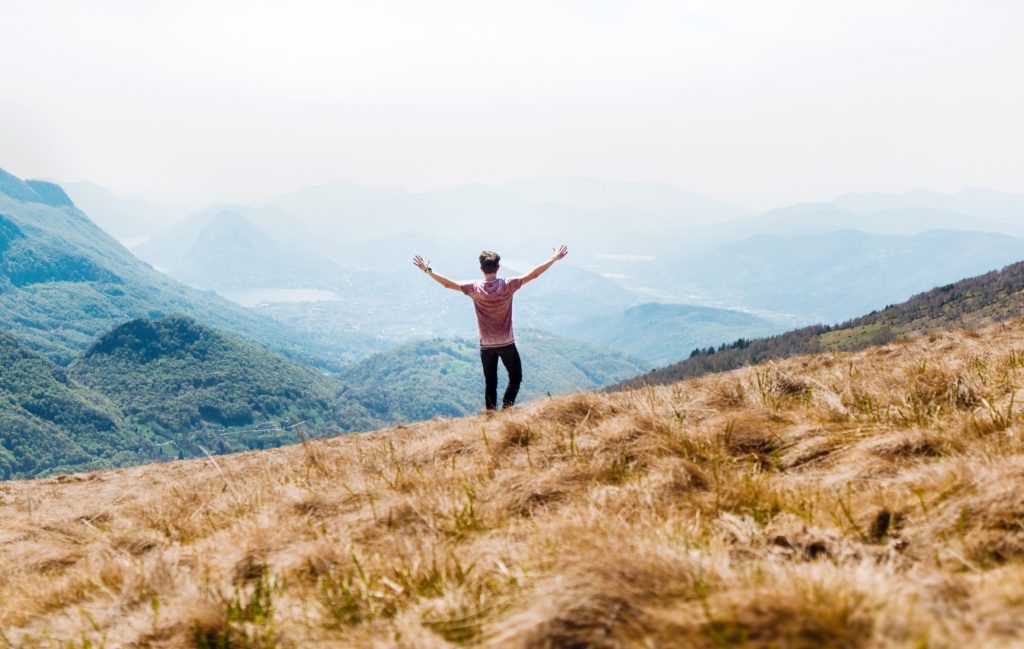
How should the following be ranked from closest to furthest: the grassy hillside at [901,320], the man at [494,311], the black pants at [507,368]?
1. the man at [494,311]
2. the black pants at [507,368]
3. the grassy hillside at [901,320]

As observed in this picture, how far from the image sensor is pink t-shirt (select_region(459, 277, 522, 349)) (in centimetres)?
1098

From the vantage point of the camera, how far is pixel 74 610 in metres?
3.84

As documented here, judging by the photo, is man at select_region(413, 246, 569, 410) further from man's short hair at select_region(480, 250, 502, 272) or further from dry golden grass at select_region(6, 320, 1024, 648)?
dry golden grass at select_region(6, 320, 1024, 648)

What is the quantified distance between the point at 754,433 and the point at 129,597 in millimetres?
5033

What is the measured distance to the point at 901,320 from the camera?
118312 millimetres

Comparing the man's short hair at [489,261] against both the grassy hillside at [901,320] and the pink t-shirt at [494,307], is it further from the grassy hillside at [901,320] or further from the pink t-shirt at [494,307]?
the grassy hillside at [901,320]

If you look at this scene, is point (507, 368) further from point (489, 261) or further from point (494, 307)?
point (489, 261)

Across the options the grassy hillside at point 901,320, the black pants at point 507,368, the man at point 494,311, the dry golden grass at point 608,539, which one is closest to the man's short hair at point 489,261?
the man at point 494,311

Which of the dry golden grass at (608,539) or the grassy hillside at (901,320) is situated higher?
the dry golden grass at (608,539)

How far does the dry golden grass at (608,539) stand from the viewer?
90.4 inches

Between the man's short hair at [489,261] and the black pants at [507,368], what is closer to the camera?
the man's short hair at [489,261]

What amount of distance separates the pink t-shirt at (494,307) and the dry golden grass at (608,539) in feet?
14.1

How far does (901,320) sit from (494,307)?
13396 cm

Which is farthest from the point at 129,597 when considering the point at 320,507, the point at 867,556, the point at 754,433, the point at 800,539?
the point at 754,433
